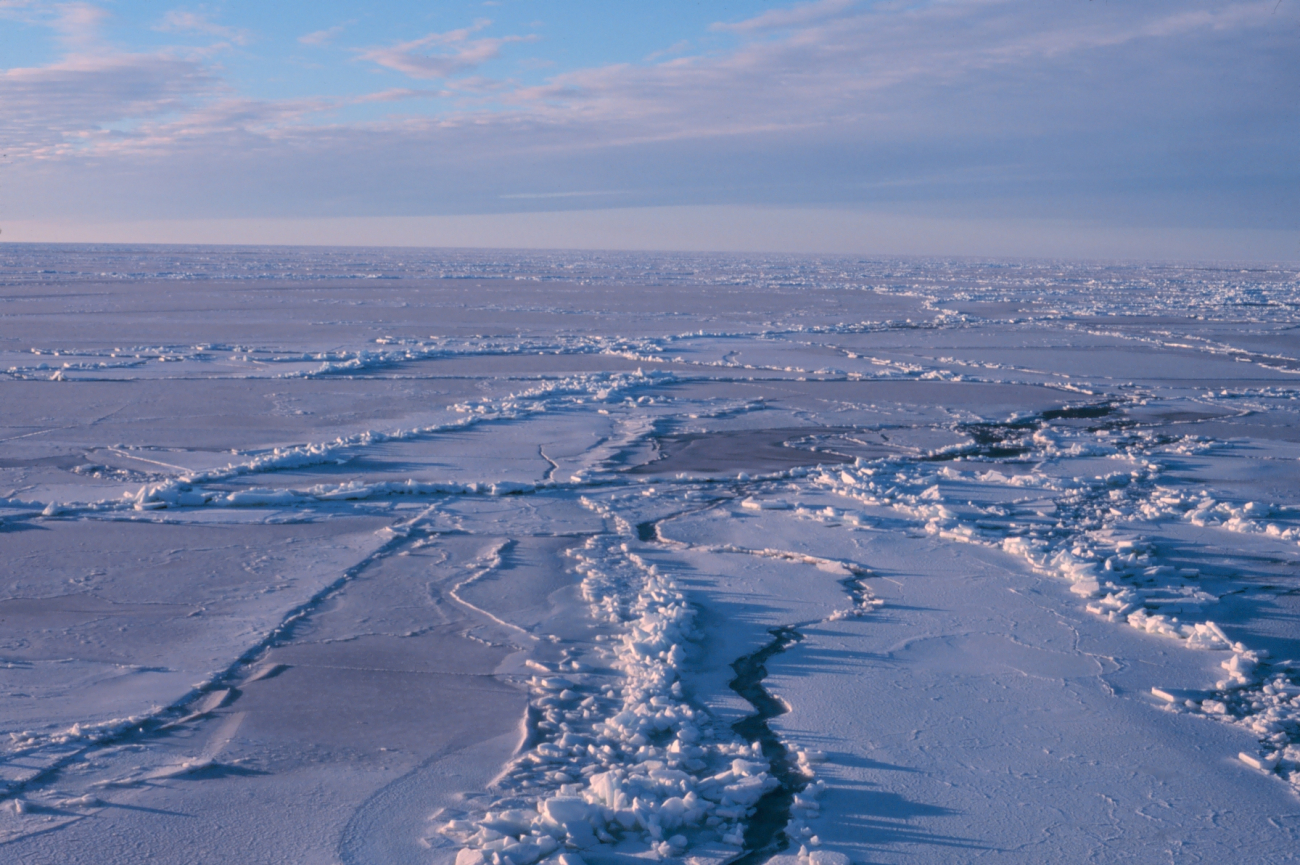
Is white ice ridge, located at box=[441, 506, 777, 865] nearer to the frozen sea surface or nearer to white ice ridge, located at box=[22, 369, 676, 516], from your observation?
the frozen sea surface

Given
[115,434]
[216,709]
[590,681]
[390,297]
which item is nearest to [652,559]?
[590,681]

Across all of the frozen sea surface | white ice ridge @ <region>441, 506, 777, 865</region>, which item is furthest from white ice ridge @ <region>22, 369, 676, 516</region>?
white ice ridge @ <region>441, 506, 777, 865</region>

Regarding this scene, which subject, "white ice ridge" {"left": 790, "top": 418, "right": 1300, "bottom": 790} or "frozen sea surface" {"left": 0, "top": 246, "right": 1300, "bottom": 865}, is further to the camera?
"white ice ridge" {"left": 790, "top": 418, "right": 1300, "bottom": 790}

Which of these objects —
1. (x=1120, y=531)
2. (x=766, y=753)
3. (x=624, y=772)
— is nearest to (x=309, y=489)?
(x=624, y=772)

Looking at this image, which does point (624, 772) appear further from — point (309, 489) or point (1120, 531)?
point (309, 489)

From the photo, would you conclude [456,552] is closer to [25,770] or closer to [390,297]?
[25,770]
